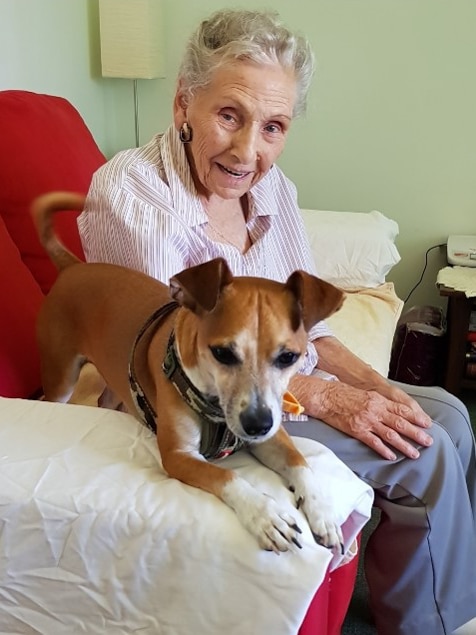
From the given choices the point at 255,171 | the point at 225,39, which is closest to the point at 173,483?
the point at 255,171

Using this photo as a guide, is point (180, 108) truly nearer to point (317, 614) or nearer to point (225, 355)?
point (225, 355)

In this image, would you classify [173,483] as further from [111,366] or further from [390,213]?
[390,213]

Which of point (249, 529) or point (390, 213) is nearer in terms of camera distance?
point (249, 529)

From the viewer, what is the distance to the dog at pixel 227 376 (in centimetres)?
93

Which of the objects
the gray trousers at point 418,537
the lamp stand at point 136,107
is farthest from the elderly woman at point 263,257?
the lamp stand at point 136,107

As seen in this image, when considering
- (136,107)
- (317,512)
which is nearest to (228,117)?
(317,512)

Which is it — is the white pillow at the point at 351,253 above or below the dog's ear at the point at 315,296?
below

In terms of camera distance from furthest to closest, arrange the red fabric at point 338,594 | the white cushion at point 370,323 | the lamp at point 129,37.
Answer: the lamp at point 129,37 → the white cushion at point 370,323 → the red fabric at point 338,594

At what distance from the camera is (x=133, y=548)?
92cm

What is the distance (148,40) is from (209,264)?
1.93 m

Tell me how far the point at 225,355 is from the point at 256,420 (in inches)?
4.1

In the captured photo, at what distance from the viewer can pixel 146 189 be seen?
1.32 m

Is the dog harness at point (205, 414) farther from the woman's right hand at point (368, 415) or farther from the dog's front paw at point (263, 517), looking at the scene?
the woman's right hand at point (368, 415)

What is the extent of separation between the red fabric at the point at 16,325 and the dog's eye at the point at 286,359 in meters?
0.57
